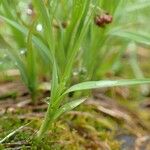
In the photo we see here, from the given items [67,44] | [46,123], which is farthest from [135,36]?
[46,123]

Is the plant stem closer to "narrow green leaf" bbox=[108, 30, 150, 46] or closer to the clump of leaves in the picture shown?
the clump of leaves

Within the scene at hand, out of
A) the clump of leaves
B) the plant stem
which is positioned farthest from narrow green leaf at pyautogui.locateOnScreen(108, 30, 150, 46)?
the plant stem

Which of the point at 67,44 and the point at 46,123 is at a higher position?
the point at 67,44

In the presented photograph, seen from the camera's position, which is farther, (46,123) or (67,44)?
(67,44)

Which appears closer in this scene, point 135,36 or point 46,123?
point 46,123

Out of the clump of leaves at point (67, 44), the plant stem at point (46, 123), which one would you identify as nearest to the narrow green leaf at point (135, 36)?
the clump of leaves at point (67, 44)

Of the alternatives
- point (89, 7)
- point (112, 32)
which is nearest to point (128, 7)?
point (112, 32)

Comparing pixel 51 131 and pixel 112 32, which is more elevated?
pixel 112 32

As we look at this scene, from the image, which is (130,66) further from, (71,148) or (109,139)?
(71,148)

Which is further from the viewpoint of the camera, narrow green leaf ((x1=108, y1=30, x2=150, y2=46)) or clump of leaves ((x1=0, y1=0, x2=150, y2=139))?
narrow green leaf ((x1=108, y1=30, x2=150, y2=46))

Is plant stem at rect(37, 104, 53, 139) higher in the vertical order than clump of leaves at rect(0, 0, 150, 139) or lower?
lower

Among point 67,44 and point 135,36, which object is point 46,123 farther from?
point 135,36
